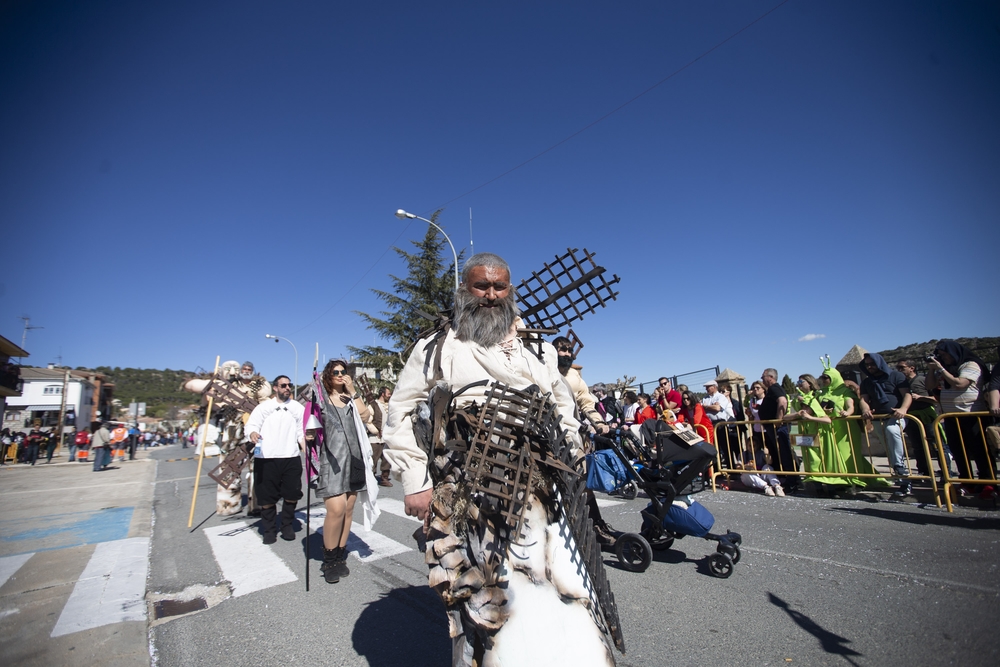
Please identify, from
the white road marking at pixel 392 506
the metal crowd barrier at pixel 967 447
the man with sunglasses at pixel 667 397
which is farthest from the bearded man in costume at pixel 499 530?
the man with sunglasses at pixel 667 397

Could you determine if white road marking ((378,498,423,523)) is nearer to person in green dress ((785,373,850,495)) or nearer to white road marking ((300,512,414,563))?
white road marking ((300,512,414,563))

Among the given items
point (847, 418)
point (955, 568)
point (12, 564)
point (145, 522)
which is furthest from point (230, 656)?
point (847, 418)

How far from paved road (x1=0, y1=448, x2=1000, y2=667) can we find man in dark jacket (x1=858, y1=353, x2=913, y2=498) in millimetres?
962

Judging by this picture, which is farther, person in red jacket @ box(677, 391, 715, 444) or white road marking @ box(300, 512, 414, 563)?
person in red jacket @ box(677, 391, 715, 444)

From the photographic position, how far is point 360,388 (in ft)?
18.6

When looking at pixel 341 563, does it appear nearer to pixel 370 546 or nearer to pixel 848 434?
pixel 370 546

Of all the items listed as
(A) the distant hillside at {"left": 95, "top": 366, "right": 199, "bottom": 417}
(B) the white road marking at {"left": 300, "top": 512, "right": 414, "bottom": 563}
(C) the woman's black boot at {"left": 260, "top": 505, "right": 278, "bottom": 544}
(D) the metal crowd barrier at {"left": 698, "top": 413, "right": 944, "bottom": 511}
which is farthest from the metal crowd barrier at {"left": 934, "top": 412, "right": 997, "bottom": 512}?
(A) the distant hillside at {"left": 95, "top": 366, "right": 199, "bottom": 417}

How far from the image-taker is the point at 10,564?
4809 mm

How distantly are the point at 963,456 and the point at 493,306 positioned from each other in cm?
678

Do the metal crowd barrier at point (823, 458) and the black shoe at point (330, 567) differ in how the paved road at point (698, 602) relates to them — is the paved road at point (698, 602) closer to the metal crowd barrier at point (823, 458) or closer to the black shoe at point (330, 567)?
the black shoe at point (330, 567)

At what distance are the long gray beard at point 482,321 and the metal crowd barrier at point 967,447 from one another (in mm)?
6228

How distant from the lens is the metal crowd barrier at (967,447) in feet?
17.7

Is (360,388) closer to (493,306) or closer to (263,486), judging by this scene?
(263,486)

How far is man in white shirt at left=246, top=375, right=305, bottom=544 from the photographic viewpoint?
544 centimetres
